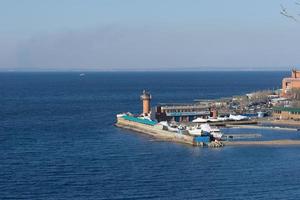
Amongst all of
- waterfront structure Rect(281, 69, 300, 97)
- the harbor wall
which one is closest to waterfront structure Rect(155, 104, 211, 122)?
the harbor wall

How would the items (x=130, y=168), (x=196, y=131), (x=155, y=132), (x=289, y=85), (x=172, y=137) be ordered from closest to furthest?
(x=130, y=168) < (x=196, y=131) < (x=172, y=137) < (x=155, y=132) < (x=289, y=85)

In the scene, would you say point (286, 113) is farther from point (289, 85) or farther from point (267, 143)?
point (289, 85)

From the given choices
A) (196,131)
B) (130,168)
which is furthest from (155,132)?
(130,168)

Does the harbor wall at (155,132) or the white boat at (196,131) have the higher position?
the white boat at (196,131)

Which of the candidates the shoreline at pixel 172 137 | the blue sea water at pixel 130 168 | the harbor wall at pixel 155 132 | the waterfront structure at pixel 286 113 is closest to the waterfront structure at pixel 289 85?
the waterfront structure at pixel 286 113

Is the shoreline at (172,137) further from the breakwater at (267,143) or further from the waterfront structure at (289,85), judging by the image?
the waterfront structure at (289,85)

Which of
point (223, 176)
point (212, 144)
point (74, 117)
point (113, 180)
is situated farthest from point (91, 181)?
point (74, 117)

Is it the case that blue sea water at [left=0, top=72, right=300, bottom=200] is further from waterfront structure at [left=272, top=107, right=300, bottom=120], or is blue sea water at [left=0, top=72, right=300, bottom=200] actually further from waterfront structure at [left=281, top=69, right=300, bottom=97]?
waterfront structure at [left=281, top=69, right=300, bottom=97]
